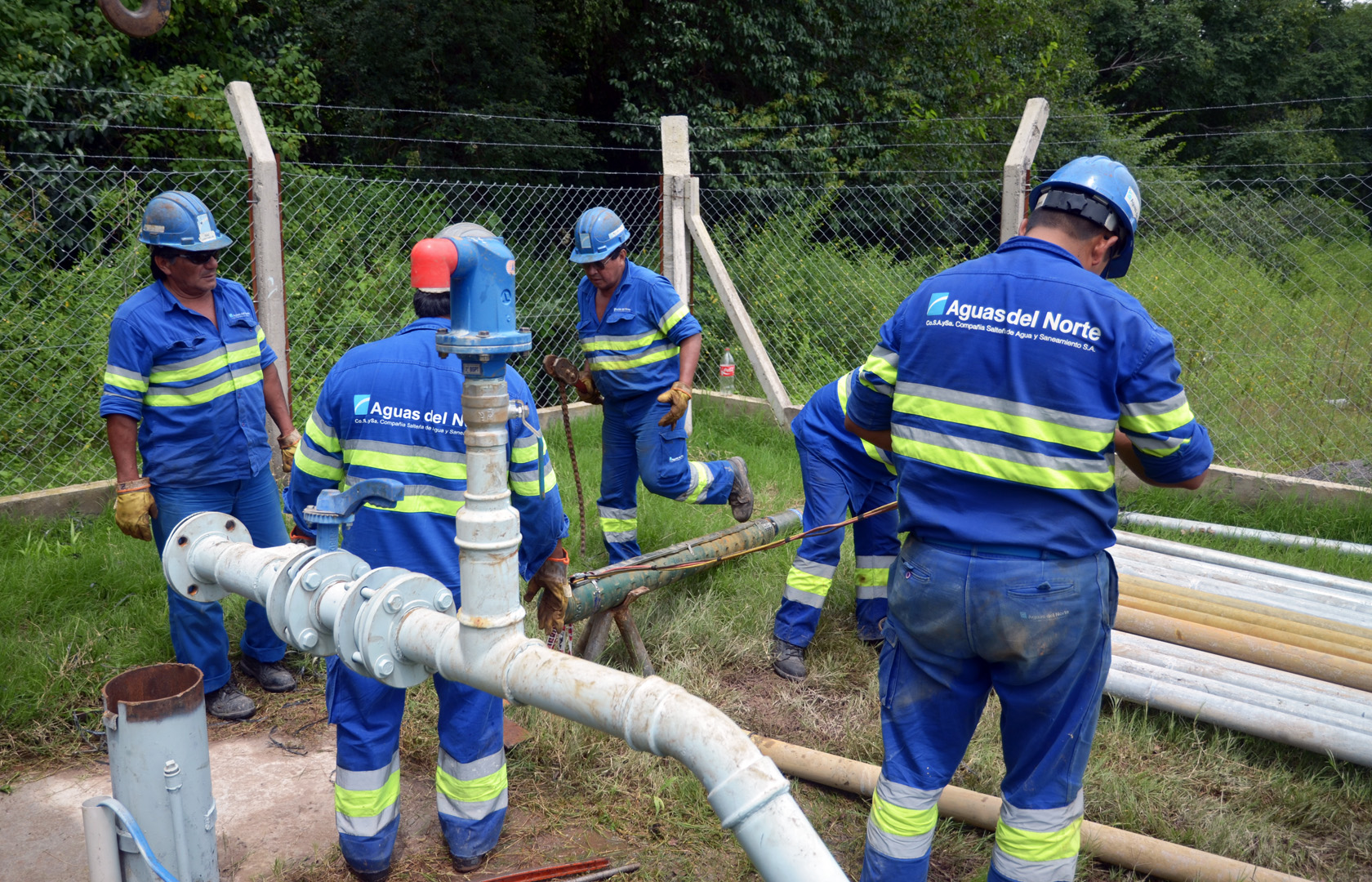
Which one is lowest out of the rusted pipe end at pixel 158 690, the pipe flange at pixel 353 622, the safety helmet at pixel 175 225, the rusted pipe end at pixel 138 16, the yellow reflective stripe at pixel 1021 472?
the rusted pipe end at pixel 158 690

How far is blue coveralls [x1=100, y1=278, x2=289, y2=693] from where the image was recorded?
3.85 meters

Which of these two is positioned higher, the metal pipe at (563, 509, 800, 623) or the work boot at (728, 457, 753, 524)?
the metal pipe at (563, 509, 800, 623)

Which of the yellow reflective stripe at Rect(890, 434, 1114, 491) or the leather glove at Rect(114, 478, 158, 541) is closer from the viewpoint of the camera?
the yellow reflective stripe at Rect(890, 434, 1114, 491)

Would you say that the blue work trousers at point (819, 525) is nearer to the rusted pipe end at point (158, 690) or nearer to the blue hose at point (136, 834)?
the rusted pipe end at point (158, 690)

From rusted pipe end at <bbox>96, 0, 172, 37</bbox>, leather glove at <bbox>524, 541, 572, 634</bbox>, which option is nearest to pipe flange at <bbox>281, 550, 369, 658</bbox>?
leather glove at <bbox>524, 541, 572, 634</bbox>

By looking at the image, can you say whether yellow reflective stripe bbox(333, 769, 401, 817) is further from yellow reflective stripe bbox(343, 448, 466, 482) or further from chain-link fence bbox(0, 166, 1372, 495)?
chain-link fence bbox(0, 166, 1372, 495)

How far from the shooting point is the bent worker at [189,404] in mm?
3842

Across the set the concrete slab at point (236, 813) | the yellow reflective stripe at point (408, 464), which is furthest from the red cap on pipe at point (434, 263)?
the concrete slab at point (236, 813)

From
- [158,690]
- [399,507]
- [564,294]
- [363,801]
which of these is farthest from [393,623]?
[564,294]

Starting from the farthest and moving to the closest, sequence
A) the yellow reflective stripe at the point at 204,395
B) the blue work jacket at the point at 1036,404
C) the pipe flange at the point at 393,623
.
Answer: the yellow reflective stripe at the point at 204,395 < the blue work jacket at the point at 1036,404 < the pipe flange at the point at 393,623

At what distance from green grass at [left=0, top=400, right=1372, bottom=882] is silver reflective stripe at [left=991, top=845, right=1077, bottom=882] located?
65cm

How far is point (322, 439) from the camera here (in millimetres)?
2998

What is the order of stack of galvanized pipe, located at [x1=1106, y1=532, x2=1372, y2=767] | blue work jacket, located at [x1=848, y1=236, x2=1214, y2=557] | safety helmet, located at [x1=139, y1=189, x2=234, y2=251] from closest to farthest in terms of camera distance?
blue work jacket, located at [x1=848, y1=236, x2=1214, y2=557], stack of galvanized pipe, located at [x1=1106, y1=532, x2=1372, y2=767], safety helmet, located at [x1=139, y1=189, x2=234, y2=251]

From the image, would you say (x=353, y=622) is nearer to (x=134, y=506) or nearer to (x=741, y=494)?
(x=134, y=506)
